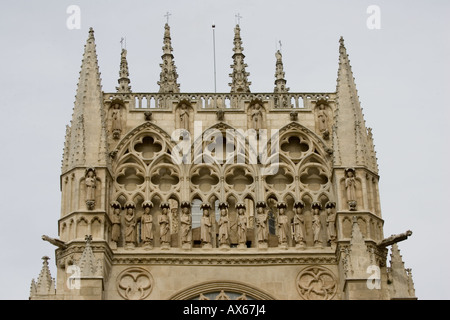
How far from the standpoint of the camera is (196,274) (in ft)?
108

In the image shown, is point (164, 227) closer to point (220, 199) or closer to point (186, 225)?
point (186, 225)

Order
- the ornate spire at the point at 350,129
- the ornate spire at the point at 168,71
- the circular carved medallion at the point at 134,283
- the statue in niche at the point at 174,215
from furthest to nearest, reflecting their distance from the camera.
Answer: the ornate spire at the point at 168,71, the ornate spire at the point at 350,129, the statue in niche at the point at 174,215, the circular carved medallion at the point at 134,283

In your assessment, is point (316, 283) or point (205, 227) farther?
point (205, 227)

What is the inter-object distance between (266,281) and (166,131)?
4.32m

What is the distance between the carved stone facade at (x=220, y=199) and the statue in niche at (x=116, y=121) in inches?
1.3

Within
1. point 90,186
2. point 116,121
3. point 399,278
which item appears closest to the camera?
point 399,278

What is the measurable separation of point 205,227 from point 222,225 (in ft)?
1.25

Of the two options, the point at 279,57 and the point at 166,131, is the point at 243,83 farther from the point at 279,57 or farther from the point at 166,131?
the point at 166,131

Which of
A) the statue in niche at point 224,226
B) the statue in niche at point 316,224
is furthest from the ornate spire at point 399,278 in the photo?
the statue in niche at point 224,226

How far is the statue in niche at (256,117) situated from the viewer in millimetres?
34656

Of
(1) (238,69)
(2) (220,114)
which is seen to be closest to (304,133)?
(2) (220,114)

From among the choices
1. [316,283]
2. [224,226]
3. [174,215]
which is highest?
[174,215]

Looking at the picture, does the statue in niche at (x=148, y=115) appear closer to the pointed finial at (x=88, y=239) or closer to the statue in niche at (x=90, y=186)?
the statue in niche at (x=90, y=186)

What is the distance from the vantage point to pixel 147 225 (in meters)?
33.3
